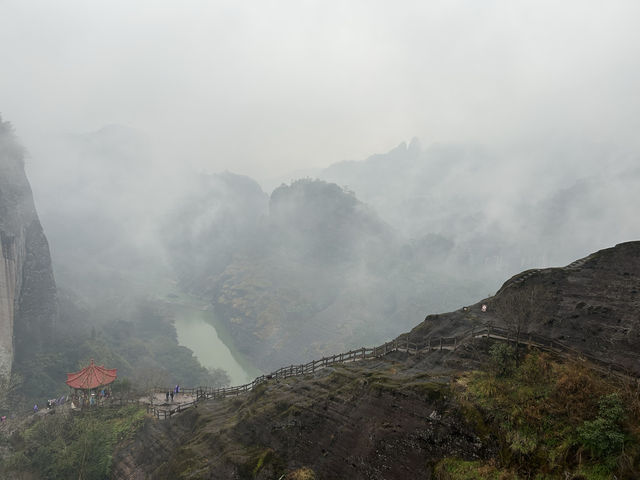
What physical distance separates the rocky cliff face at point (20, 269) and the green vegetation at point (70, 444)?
4112cm

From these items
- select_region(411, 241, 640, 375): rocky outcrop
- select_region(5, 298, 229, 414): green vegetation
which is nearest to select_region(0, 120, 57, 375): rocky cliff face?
select_region(5, 298, 229, 414): green vegetation

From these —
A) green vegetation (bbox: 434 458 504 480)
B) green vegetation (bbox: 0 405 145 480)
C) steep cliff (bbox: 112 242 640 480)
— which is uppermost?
green vegetation (bbox: 0 405 145 480)

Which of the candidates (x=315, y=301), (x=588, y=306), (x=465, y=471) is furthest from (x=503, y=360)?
(x=315, y=301)

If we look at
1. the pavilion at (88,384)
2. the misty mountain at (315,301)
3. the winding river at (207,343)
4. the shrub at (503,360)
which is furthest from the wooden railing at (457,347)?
the misty mountain at (315,301)

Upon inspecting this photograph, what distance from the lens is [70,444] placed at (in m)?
29.6

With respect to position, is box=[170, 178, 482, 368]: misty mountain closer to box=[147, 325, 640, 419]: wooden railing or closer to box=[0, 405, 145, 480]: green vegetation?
box=[0, 405, 145, 480]: green vegetation

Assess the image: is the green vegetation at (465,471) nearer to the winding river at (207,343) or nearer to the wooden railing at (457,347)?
the wooden railing at (457,347)

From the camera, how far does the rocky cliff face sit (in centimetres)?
6650

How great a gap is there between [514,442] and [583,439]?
6.92 feet

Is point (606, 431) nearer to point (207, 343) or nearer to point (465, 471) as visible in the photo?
point (465, 471)

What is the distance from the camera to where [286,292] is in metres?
168

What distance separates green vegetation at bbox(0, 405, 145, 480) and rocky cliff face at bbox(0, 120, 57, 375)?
41123 millimetres

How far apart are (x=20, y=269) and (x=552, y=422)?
9494cm

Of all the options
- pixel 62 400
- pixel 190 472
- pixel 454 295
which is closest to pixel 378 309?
pixel 454 295
